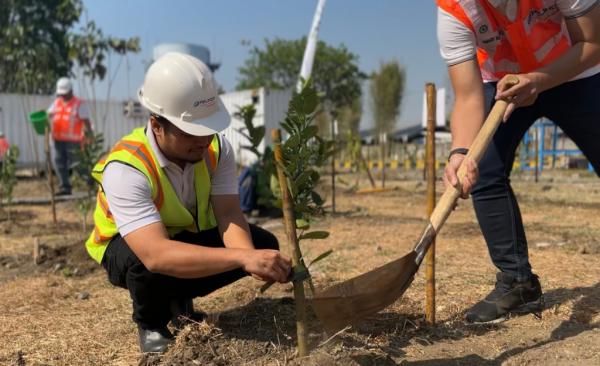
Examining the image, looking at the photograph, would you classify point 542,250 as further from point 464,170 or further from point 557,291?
point 464,170

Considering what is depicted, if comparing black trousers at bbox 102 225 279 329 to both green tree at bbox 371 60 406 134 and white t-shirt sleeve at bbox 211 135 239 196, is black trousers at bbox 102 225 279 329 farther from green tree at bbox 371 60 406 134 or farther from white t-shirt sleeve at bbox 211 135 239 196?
green tree at bbox 371 60 406 134

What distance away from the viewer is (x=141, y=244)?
5.90 ft

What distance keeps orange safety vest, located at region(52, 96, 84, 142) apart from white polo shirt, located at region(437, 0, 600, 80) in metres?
6.66

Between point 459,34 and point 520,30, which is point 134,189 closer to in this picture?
point 459,34

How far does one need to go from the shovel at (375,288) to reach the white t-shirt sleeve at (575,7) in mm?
677

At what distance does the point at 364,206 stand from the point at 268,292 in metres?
3.93

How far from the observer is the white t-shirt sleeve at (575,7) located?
75.4 inches

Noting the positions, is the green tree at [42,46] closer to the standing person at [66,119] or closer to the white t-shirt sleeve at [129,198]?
the standing person at [66,119]

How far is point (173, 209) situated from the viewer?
2.04m

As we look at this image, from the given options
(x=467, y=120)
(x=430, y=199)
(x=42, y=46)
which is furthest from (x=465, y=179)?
(x=42, y=46)

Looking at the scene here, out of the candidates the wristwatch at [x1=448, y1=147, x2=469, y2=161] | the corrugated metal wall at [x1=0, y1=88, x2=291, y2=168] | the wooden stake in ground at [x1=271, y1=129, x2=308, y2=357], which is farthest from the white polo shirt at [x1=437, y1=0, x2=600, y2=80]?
the corrugated metal wall at [x1=0, y1=88, x2=291, y2=168]

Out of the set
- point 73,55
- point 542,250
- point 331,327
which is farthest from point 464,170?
point 73,55

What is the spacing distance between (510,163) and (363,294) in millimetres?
1052

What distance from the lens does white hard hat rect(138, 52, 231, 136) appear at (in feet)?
6.09
